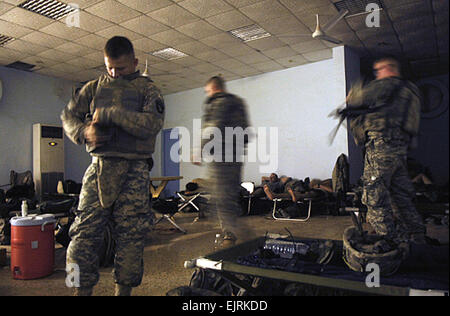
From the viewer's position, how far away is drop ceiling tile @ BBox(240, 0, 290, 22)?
4.55 metres

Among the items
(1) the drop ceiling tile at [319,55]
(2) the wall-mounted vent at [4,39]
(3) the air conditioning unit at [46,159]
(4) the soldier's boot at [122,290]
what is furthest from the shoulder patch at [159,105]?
(3) the air conditioning unit at [46,159]

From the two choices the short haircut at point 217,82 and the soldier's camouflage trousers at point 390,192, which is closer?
the soldier's camouflage trousers at point 390,192

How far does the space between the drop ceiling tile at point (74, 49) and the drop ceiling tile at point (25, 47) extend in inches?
12.6

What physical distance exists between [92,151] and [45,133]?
20.2 feet

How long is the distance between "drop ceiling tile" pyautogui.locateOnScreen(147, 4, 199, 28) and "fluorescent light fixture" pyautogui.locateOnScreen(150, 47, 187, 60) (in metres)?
1.11

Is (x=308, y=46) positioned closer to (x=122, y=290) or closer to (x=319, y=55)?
(x=319, y=55)

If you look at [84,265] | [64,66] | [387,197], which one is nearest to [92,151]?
[84,265]

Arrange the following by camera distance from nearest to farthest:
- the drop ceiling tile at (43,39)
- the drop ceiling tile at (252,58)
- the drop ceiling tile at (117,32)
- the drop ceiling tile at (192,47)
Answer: the drop ceiling tile at (117,32) → the drop ceiling tile at (43,39) → the drop ceiling tile at (192,47) → the drop ceiling tile at (252,58)

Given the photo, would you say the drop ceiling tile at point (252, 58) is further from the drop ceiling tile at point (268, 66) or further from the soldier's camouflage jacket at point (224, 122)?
the soldier's camouflage jacket at point (224, 122)

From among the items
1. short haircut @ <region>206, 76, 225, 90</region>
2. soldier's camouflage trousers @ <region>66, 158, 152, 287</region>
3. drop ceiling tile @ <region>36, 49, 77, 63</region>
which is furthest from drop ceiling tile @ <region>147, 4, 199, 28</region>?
soldier's camouflage trousers @ <region>66, 158, 152, 287</region>

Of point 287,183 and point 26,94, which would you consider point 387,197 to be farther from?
point 26,94

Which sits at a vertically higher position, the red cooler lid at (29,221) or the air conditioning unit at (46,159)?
the air conditioning unit at (46,159)

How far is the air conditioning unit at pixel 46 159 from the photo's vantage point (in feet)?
22.6

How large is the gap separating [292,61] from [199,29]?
7.96ft
